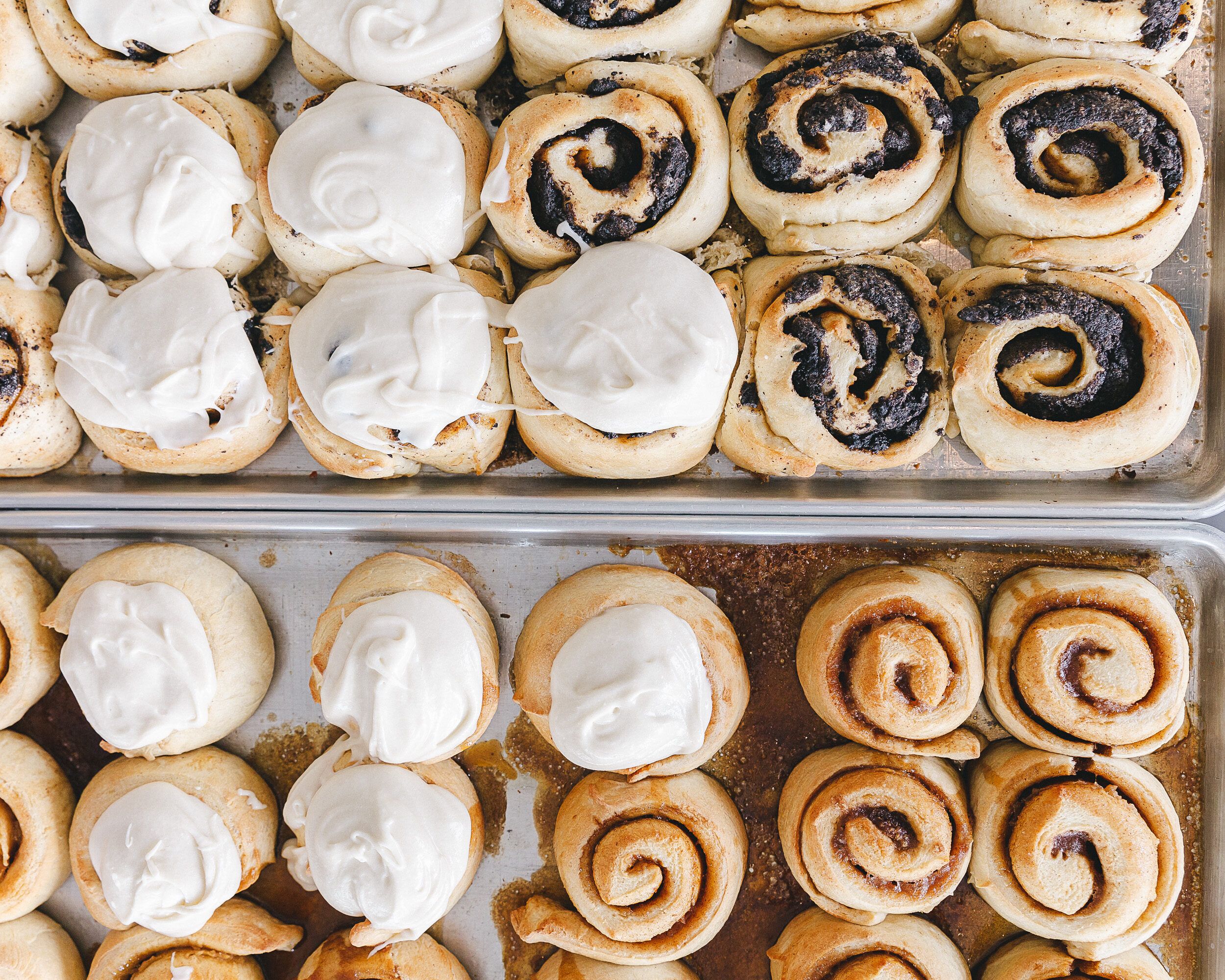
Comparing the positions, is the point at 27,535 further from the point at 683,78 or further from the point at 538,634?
the point at 683,78

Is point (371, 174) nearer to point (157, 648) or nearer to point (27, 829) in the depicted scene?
point (157, 648)

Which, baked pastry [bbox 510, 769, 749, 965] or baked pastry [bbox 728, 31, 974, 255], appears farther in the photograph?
baked pastry [bbox 510, 769, 749, 965]

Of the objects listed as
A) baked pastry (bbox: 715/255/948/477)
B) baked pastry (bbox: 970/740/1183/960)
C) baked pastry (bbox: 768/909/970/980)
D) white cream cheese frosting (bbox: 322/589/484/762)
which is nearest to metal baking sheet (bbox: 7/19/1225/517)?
baked pastry (bbox: 715/255/948/477)

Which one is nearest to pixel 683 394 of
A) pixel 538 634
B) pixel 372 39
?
pixel 538 634

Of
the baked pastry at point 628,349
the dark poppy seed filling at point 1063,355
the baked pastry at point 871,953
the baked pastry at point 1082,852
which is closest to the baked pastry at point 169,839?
the baked pastry at point 628,349

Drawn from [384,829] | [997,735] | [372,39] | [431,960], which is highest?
[372,39]

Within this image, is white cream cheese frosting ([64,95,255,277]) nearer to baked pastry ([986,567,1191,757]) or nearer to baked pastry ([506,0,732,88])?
baked pastry ([506,0,732,88])

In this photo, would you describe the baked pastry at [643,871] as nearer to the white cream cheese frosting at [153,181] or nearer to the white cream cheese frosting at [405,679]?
the white cream cheese frosting at [405,679]
